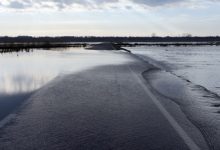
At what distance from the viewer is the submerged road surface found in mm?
7098

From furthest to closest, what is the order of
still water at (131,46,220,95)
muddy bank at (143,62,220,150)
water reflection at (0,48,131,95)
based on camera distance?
still water at (131,46,220,95) < water reflection at (0,48,131,95) < muddy bank at (143,62,220,150)

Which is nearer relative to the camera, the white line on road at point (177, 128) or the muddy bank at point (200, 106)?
the white line on road at point (177, 128)

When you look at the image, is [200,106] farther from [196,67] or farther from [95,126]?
[196,67]

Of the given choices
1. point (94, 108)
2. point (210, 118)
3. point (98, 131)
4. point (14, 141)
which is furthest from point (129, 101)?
point (14, 141)

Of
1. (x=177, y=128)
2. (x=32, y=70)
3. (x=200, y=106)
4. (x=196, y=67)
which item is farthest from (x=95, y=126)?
(x=196, y=67)

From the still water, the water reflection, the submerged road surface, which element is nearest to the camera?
the submerged road surface

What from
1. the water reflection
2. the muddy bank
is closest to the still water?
the muddy bank

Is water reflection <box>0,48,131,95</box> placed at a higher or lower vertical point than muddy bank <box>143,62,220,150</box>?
lower

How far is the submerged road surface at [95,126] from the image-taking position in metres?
7.10

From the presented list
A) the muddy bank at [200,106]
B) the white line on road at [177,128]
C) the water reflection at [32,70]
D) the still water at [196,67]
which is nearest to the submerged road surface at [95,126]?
the white line on road at [177,128]

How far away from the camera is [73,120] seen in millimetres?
9367

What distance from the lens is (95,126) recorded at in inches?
340

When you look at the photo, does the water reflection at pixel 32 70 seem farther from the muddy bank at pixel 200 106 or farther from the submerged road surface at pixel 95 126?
the muddy bank at pixel 200 106

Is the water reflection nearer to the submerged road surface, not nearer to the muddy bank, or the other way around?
the submerged road surface
